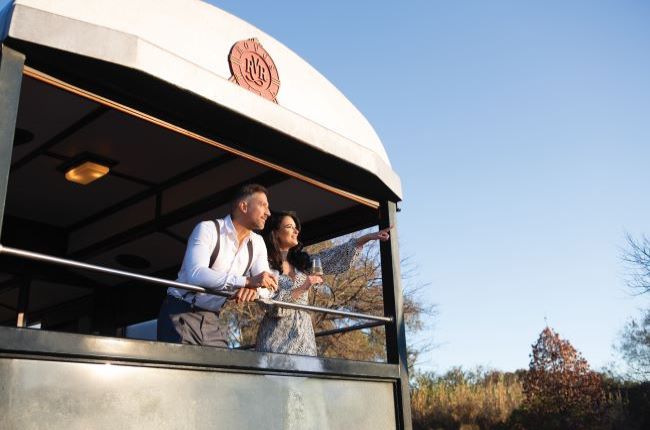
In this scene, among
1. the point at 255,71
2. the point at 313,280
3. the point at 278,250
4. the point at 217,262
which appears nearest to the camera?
the point at 217,262

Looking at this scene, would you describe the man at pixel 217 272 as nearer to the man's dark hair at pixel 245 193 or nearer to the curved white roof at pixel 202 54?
the man's dark hair at pixel 245 193

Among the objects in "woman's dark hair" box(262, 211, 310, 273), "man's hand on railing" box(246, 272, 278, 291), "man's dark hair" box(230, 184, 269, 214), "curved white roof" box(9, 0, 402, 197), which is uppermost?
"curved white roof" box(9, 0, 402, 197)

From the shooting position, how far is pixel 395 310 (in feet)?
14.3

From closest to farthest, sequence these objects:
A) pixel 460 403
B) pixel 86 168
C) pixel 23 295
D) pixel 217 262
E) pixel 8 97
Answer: pixel 8 97 → pixel 217 262 → pixel 86 168 → pixel 23 295 → pixel 460 403

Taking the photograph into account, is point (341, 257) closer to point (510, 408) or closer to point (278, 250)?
point (278, 250)

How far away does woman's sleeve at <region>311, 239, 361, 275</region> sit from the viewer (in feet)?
15.5

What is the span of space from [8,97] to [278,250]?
6.64ft

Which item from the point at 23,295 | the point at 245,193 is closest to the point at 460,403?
the point at 23,295

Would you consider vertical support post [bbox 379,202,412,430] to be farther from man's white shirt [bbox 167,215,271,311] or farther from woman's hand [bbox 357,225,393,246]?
man's white shirt [bbox 167,215,271,311]

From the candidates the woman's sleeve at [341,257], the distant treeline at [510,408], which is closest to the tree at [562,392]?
the distant treeline at [510,408]

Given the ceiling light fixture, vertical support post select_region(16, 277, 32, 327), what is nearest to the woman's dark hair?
the ceiling light fixture

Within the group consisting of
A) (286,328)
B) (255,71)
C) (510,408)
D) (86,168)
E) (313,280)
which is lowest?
(510,408)

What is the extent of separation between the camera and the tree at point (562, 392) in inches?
644

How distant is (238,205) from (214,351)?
0.99 metres
